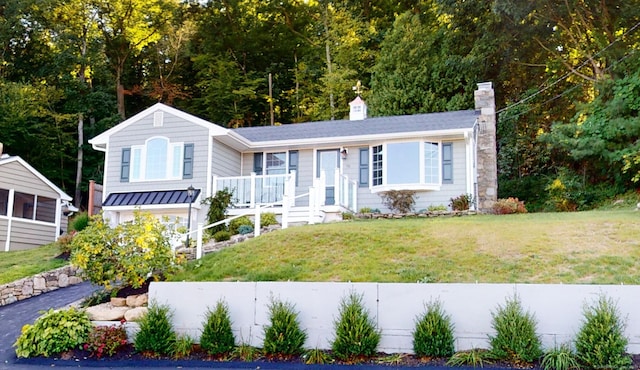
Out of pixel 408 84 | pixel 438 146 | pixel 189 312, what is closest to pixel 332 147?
pixel 438 146

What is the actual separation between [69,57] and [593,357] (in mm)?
25732

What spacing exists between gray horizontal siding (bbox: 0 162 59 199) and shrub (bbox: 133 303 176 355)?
1200 cm

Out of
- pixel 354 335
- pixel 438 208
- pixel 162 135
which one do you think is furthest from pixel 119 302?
pixel 438 208

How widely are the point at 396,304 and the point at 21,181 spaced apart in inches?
591

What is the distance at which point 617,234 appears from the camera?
34.5ft

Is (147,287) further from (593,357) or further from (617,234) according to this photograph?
(617,234)

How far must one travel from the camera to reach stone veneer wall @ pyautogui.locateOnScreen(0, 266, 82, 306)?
12.3 metres

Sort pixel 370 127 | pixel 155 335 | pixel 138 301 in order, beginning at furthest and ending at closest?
pixel 370 127
pixel 138 301
pixel 155 335

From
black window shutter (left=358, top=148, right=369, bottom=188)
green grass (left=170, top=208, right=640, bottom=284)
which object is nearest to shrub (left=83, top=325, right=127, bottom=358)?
green grass (left=170, top=208, right=640, bottom=284)

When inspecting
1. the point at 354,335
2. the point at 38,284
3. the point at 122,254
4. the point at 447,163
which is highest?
the point at 447,163

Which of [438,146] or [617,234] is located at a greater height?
[438,146]

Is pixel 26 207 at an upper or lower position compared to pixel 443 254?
upper

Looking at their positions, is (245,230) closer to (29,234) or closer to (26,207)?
(29,234)

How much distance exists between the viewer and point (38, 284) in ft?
42.2
